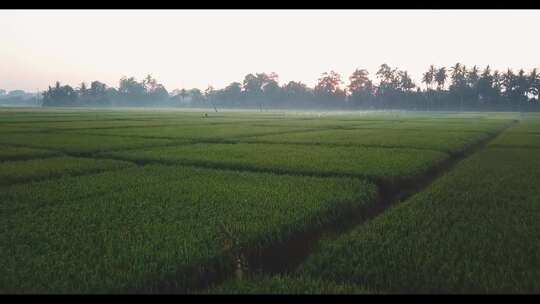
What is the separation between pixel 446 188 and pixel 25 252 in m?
7.83

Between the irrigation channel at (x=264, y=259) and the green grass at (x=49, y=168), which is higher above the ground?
the green grass at (x=49, y=168)

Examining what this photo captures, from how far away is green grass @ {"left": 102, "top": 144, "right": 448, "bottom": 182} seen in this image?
37.6 feet

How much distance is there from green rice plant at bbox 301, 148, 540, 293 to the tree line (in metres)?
92.0

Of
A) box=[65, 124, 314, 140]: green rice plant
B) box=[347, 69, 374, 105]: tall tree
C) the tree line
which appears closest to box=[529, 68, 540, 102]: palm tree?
the tree line

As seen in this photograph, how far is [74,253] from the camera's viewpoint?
5082 mm

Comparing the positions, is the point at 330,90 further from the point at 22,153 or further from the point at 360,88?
the point at 22,153

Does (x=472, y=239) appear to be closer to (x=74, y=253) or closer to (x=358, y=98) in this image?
(x=74, y=253)

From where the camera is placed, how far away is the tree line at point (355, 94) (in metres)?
90.0

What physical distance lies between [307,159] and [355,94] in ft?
318

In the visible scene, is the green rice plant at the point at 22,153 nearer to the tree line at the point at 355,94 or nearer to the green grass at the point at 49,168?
Answer: the green grass at the point at 49,168

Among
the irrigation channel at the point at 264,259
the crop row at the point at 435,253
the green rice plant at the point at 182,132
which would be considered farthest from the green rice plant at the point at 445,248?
the green rice plant at the point at 182,132

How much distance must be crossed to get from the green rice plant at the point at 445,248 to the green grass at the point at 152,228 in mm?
1051

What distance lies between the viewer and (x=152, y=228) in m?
6.05

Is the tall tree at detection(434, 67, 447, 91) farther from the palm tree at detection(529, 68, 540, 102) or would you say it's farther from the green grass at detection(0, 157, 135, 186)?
the green grass at detection(0, 157, 135, 186)
